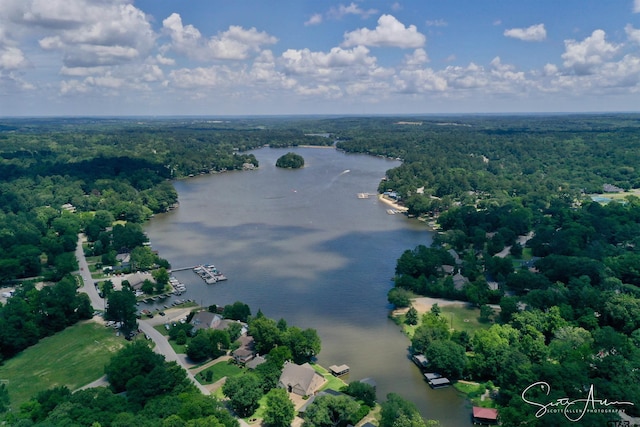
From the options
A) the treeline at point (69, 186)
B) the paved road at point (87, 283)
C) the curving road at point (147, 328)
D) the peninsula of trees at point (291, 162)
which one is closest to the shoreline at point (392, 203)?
the treeline at point (69, 186)

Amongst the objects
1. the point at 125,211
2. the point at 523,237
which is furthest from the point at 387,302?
the point at 125,211

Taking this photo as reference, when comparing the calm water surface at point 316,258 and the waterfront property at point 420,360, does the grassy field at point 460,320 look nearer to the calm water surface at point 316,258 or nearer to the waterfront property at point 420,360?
the calm water surface at point 316,258

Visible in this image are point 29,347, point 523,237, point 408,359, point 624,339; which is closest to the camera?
point 624,339

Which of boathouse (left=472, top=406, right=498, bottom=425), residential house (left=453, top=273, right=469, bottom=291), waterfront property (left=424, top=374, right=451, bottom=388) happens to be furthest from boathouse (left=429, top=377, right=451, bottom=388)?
residential house (left=453, top=273, right=469, bottom=291)

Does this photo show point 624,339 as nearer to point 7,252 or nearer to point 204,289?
point 204,289

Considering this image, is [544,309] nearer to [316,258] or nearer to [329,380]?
[329,380]

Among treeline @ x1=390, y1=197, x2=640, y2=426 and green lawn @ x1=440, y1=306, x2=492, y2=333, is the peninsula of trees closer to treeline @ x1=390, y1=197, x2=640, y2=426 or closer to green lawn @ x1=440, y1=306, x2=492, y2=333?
treeline @ x1=390, y1=197, x2=640, y2=426
